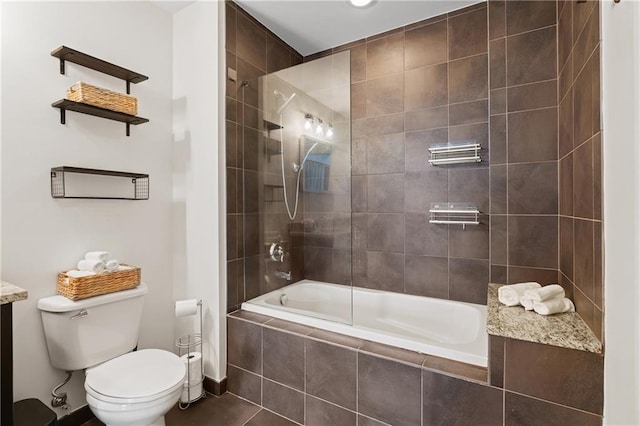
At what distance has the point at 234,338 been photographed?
80.4 inches

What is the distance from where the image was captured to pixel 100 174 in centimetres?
178

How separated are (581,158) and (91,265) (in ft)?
8.14

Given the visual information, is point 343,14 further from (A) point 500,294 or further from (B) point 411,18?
(A) point 500,294

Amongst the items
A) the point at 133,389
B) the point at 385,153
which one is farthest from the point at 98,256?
the point at 385,153

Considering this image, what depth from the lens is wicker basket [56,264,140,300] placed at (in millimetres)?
1542

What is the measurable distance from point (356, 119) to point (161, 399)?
240 cm

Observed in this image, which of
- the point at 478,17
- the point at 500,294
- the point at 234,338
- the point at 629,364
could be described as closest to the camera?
the point at 629,364

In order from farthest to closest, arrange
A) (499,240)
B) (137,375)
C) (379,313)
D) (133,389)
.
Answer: (379,313) → (499,240) → (137,375) → (133,389)

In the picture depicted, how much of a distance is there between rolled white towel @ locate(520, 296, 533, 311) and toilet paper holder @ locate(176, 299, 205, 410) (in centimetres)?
190

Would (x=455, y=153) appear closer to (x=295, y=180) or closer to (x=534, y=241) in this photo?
(x=534, y=241)

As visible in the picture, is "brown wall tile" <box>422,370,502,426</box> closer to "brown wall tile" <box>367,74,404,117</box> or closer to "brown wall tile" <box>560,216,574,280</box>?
"brown wall tile" <box>560,216,574,280</box>

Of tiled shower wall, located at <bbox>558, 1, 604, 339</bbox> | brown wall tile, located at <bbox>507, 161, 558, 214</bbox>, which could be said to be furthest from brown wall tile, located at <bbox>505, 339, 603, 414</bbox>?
brown wall tile, located at <bbox>507, 161, 558, 214</bbox>

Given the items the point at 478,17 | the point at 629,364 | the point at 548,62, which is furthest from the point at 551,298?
the point at 478,17

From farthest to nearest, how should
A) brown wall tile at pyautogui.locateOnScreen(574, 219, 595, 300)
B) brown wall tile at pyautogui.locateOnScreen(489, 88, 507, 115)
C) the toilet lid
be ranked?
brown wall tile at pyautogui.locateOnScreen(489, 88, 507, 115) → the toilet lid → brown wall tile at pyautogui.locateOnScreen(574, 219, 595, 300)
